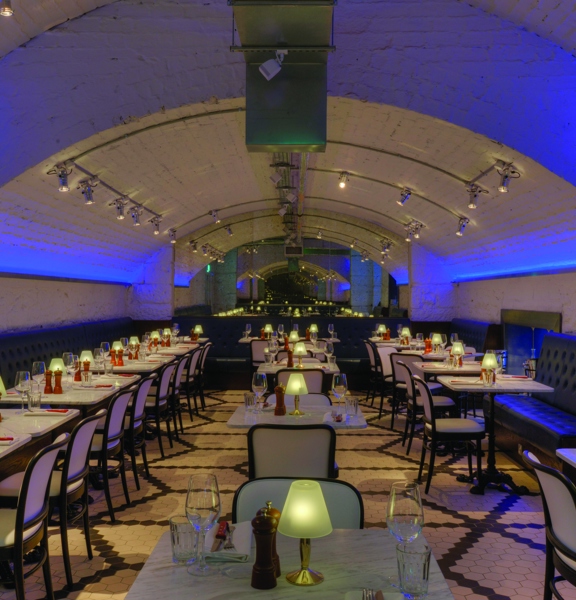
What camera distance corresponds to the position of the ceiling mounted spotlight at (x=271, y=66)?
14.7ft

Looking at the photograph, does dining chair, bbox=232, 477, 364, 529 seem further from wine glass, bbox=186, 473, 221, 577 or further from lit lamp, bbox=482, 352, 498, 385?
lit lamp, bbox=482, 352, 498, 385

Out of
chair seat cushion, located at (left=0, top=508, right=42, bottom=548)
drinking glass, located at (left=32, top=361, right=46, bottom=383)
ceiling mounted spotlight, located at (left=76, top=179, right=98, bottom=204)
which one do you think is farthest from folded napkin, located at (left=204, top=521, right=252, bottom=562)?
ceiling mounted spotlight, located at (left=76, top=179, right=98, bottom=204)

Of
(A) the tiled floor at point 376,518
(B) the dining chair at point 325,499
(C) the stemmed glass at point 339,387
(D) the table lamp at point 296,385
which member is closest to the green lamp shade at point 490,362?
(A) the tiled floor at point 376,518

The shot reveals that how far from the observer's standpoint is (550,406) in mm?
6938

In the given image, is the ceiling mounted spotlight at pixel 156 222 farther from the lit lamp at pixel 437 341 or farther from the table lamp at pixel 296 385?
the table lamp at pixel 296 385

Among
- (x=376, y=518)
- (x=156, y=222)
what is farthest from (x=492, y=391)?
(x=156, y=222)

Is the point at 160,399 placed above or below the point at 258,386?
below

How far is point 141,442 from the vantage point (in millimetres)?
6047

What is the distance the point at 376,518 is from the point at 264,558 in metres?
3.31

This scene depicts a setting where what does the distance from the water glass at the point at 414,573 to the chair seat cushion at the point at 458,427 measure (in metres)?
4.06

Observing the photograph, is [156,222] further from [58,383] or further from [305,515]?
[305,515]

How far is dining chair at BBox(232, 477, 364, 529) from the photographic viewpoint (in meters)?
2.60

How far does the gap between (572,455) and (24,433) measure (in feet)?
10.6

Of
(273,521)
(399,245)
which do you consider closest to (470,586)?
(273,521)
